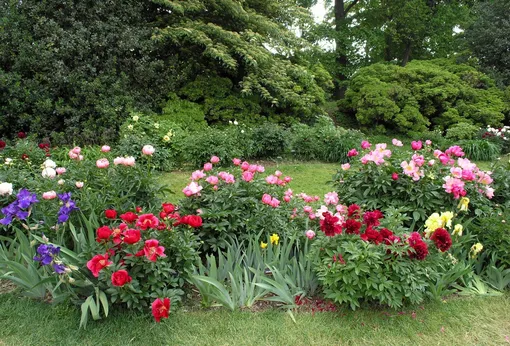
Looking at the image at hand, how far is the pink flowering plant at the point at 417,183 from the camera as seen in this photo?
2.92m

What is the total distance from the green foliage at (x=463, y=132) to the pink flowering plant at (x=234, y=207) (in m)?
7.37

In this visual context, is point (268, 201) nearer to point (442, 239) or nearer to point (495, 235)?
point (442, 239)

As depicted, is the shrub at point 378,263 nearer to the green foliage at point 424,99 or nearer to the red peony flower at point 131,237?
the red peony flower at point 131,237

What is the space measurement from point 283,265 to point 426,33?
14.7 metres

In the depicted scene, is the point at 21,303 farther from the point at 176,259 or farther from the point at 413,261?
the point at 413,261

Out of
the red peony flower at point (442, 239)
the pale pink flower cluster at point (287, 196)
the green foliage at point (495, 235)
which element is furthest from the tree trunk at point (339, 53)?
the red peony flower at point (442, 239)

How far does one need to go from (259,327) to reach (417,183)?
173 centimetres

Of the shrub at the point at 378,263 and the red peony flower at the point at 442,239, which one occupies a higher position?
the red peony flower at the point at 442,239

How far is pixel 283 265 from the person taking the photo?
2680 millimetres

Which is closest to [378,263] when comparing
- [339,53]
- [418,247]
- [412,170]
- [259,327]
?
[418,247]

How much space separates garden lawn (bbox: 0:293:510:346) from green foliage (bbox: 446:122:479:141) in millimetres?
7353

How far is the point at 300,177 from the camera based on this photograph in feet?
20.0

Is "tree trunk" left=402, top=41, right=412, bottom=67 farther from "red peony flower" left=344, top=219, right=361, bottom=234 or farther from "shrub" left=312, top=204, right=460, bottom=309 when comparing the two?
"red peony flower" left=344, top=219, right=361, bottom=234

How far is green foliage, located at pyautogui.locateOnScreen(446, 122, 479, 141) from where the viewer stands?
8781 mm
